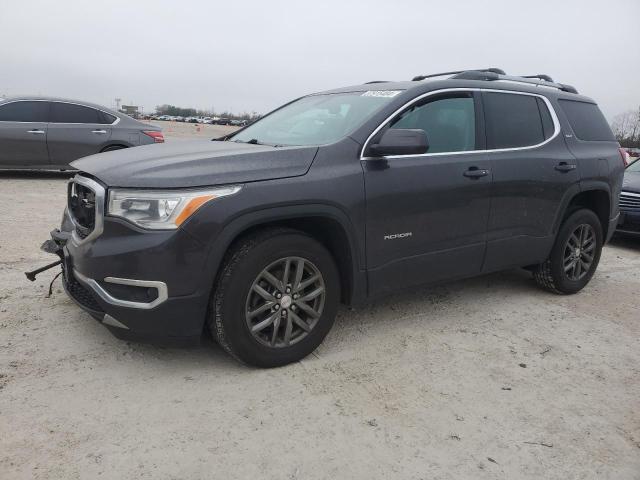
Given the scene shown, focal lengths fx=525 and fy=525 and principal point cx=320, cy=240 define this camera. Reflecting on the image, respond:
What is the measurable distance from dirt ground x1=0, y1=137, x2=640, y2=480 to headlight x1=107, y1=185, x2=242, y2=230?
3.02 ft

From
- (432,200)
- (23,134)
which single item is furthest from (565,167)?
(23,134)

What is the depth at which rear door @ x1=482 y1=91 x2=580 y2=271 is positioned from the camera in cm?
410

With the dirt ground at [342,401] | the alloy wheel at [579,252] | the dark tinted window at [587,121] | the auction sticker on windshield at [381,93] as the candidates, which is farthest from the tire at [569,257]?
the auction sticker on windshield at [381,93]

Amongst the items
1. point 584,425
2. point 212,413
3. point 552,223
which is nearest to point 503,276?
point 552,223

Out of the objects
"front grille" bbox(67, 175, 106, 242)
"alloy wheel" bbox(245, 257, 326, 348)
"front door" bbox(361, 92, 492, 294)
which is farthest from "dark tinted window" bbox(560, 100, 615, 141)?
"front grille" bbox(67, 175, 106, 242)

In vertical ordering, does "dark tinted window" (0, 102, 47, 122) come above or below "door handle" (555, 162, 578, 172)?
above

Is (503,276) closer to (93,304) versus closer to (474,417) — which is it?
(474,417)

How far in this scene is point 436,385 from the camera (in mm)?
3082

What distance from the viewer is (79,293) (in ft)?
10.2

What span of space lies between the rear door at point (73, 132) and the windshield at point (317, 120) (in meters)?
6.36

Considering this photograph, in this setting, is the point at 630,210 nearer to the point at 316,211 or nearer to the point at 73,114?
the point at 316,211

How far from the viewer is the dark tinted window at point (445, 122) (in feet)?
12.0

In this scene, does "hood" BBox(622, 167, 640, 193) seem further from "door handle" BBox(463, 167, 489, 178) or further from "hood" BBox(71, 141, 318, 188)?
"hood" BBox(71, 141, 318, 188)

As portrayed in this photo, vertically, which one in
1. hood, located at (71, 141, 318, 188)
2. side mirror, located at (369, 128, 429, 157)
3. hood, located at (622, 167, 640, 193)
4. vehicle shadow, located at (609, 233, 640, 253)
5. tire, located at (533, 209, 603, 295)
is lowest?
vehicle shadow, located at (609, 233, 640, 253)
